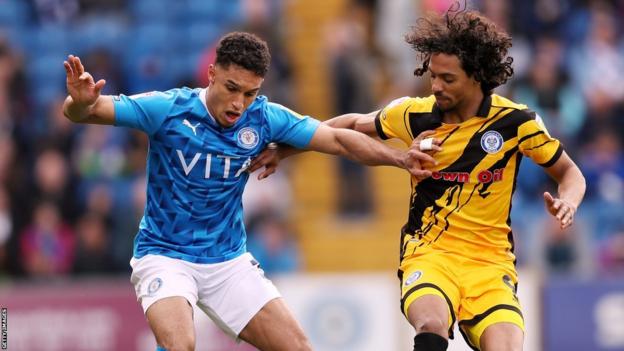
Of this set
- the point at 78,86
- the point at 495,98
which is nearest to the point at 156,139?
the point at 78,86

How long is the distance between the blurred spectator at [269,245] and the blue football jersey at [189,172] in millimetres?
5369

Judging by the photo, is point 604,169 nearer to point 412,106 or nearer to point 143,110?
point 412,106

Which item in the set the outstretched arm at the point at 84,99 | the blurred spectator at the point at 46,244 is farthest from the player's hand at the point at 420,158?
the blurred spectator at the point at 46,244

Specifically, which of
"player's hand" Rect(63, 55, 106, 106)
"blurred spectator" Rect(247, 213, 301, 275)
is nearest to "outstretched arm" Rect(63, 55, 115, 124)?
"player's hand" Rect(63, 55, 106, 106)

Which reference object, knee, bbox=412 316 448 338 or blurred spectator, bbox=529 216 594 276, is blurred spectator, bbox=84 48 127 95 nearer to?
blurred spectator, bbox=529 216 594 276

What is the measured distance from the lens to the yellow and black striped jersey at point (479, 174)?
820 centimetres

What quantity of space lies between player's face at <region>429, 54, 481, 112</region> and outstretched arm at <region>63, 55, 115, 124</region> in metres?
1.92

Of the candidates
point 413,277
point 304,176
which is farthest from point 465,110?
point 304,176

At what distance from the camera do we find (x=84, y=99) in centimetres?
A: 801

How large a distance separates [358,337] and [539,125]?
5.34 m

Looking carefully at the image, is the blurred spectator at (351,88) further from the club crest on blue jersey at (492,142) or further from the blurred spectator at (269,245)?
the club crest on blue jersey at (492,142)

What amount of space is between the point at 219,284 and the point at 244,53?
1432 mm

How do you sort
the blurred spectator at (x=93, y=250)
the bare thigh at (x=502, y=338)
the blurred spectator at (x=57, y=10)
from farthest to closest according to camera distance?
the blurred spectator at (x=57, y=10)
the blurred spectator at (x=93, y=250)
the bare thigh at (x=502, y=338)

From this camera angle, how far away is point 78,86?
797 cm
